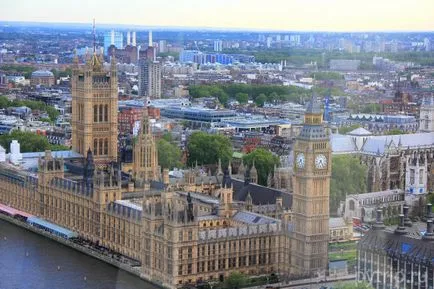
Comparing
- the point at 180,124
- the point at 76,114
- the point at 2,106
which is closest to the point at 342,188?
the point at 76,114

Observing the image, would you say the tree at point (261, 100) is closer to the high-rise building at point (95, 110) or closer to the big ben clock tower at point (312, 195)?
the high-rise building at point (95, 110)

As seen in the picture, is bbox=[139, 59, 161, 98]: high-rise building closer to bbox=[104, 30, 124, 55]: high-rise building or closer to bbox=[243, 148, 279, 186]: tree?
bbox=[104, 30, 124, 55]: high-rise building

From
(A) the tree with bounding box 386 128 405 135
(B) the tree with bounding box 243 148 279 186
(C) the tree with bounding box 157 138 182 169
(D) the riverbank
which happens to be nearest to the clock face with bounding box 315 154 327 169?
(D) the riverbank

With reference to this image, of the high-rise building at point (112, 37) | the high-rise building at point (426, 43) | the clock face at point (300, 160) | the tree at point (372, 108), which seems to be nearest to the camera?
the clock face at point (300, 160)

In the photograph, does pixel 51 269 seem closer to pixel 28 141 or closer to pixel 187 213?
pixel 187 213

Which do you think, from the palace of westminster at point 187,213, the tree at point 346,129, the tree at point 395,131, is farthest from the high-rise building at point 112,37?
the tree at point 395,131
